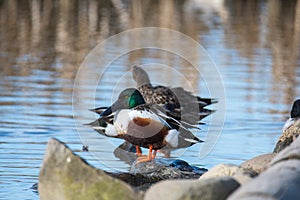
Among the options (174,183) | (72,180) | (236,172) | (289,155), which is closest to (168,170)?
(236,172)

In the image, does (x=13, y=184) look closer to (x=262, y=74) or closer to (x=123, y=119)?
(x=123, y=119)

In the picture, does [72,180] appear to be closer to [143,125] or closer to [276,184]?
[276,184]

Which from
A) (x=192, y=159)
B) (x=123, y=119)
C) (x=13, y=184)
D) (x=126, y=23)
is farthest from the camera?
(x=126, y=23)

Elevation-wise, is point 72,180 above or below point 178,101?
above

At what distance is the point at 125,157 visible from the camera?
8.27 metres

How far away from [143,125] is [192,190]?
109 inches

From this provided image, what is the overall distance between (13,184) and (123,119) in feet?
3.43

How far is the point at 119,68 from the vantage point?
1429 centimetres

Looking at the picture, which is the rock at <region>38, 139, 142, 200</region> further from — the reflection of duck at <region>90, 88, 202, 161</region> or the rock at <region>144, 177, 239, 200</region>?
the reflection of duck at <region>90, 88, 202, 161</region>

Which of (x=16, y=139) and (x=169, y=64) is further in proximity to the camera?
(x=169, y=64)

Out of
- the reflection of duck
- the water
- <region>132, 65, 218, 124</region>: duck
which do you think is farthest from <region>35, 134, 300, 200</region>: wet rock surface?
<region>132, 65, 218, 124</region>: duck

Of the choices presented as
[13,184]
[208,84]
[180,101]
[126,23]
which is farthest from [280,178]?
[126,23]

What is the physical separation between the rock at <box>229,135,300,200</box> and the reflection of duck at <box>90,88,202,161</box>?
260 centimetres

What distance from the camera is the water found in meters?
8.52
